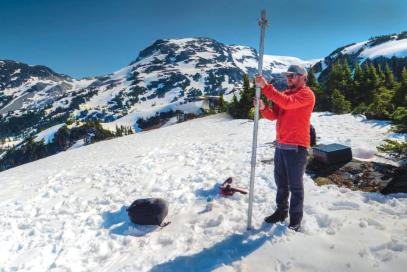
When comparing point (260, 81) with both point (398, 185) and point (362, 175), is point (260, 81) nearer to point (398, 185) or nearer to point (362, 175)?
point (398, 185)

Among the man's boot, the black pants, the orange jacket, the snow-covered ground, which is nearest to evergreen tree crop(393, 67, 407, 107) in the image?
the snow-covered ground

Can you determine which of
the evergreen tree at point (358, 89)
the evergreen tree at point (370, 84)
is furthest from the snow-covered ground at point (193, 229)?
the evergreen tree at point (358, 89)

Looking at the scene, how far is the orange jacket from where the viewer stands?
6.03 m

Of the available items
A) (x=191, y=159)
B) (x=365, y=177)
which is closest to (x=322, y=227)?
(x=365, y=177)

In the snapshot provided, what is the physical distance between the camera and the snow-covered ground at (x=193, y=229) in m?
5.65

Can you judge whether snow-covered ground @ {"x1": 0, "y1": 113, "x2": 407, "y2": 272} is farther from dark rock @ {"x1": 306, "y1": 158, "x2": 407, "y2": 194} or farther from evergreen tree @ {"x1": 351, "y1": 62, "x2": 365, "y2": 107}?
evergreen tree @ {"x1": 351, "y1": 62, "x2": 365, "y2": 107}

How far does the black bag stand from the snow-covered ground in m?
0.23

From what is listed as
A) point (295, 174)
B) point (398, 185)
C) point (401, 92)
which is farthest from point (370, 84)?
point (295, 174)

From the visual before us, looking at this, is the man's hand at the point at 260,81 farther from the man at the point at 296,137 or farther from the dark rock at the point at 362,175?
the dark rock at the point at 362,175

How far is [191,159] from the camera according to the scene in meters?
15.6

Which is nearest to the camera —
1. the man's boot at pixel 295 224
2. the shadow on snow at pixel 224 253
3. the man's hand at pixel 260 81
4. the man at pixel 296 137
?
the shadow on snow at pixel 224 253

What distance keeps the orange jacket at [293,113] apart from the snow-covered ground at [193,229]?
1.79 metres

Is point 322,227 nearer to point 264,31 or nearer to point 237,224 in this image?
point 237,224

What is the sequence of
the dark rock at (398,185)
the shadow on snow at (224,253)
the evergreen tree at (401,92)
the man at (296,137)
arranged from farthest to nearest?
the evergreen tree at (401,92)
the dark rock at (398,185)
the man at (296,137)
the shadow on snow at (224,253)
